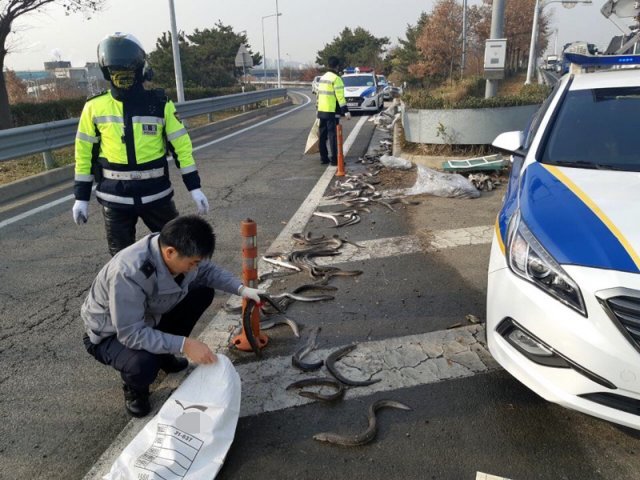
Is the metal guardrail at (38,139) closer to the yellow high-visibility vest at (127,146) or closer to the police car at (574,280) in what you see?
the yellow high-visibility vest at (127,146)

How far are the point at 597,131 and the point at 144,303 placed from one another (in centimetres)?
322

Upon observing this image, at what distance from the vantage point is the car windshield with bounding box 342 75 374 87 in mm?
22359

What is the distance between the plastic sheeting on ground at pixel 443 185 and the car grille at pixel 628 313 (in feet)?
17.0

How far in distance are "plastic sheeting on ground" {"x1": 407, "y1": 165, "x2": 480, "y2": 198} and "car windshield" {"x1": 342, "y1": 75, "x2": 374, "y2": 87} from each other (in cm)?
1560

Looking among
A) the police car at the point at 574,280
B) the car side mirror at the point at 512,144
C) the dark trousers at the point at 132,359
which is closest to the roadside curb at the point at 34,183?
the dark trousers at the point at 132,359

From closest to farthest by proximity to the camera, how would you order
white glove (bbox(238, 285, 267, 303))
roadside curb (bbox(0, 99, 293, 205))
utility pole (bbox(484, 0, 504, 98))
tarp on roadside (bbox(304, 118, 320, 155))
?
white glove (bbox(238, 285, 267, 303)) < roadside curb (bbox(0, 99, 293, 205)) < utility pole (bbox(484, 0, 504, 98)) < tarp on roadside (bbox(304, 118, 320, 155))

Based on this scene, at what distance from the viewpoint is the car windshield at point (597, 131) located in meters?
3.38

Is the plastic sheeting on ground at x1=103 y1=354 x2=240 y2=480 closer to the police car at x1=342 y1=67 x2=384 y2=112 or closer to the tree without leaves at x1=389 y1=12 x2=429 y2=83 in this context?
the police car at x1=342 y1=67 x2=384 y2=112

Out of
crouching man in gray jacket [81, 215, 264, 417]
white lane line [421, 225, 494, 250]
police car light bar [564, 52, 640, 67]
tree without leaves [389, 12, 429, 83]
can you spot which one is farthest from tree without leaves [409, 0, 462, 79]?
crouching man in gray jacket [81, 215, 264, 417]

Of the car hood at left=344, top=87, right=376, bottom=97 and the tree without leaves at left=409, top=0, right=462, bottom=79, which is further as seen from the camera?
the tree without leaves at left=409, top=0, right=462, bottom=79

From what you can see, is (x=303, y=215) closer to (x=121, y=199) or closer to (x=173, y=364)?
(x=121, y=199)

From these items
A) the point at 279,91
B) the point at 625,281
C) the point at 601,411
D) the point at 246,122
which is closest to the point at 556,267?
the point at 625,281

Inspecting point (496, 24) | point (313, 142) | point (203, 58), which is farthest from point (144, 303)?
point (203, 58)

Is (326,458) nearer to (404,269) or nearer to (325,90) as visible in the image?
(404,269)
